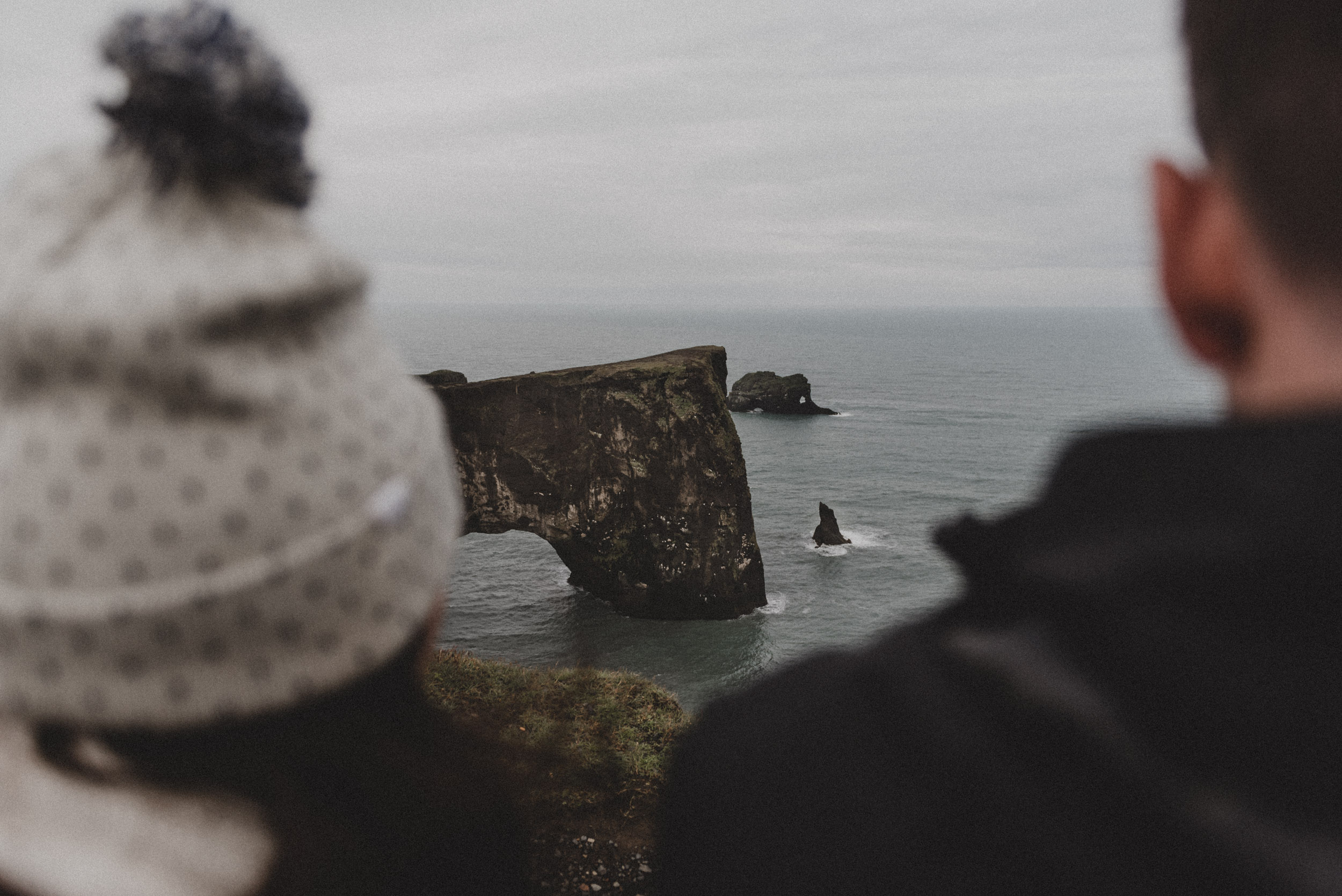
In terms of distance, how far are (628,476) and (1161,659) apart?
36.1 meters

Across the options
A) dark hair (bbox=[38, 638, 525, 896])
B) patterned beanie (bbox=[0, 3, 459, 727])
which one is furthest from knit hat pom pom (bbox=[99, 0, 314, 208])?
dark hair (bbox=[38, 638, 525, 896])

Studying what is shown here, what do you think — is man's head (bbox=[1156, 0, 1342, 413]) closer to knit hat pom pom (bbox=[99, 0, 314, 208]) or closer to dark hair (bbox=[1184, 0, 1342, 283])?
dark hair (bbox=[1184, 0, 1342, 283])

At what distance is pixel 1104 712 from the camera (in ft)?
2.87

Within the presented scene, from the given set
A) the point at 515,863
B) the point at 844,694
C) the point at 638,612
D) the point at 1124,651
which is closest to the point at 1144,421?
the point at 1124,651

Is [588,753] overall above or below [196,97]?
below

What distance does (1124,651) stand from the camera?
86 centimetres

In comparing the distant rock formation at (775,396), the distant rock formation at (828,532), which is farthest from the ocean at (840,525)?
the distant rock formation at (775,396)

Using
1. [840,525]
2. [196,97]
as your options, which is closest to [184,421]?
[196,97]

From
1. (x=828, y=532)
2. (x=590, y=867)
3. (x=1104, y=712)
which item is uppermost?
(x=1104, y=712)

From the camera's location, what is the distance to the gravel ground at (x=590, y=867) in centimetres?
896

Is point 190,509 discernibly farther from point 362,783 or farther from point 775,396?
point 775,396

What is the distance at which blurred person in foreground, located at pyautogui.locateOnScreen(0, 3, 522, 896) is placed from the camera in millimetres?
1299

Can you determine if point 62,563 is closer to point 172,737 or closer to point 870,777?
point 172,737

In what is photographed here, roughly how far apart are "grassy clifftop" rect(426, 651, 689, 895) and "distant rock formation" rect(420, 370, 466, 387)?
63.1ft
